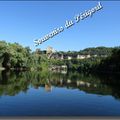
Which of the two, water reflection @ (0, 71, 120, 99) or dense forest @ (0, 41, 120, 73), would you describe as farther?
dense forest @ (0, 41, 120, 73)

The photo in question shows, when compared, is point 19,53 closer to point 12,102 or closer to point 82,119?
point 12,102

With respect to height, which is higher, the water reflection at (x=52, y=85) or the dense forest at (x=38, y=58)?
the dense forest at (x=38, y=58)

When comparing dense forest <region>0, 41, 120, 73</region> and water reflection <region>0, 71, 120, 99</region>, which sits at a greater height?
dense forest <region>0, 41, 120, 73</region>

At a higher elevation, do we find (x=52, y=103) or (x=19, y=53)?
(x=19, y=53)

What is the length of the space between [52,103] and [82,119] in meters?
4.40

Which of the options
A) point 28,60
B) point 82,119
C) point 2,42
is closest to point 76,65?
point 28,60

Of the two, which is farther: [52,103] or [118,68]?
[118,68]

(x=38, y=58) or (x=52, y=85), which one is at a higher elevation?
(x=38, y=58)

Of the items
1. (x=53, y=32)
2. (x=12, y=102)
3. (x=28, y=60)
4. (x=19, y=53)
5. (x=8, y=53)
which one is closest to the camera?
(x=53, y=32)

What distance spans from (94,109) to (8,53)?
28098 millimetres

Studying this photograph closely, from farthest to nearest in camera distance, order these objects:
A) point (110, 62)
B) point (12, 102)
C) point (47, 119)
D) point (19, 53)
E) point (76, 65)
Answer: point (76, 65), point (110, 62), point (19, 53), point (12, 102), point (47, 119)

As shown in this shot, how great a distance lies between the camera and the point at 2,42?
118 feet

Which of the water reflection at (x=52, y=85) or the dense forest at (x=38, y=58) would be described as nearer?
the water reflection at (x=52, y=85)

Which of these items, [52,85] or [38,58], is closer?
[52,85]
